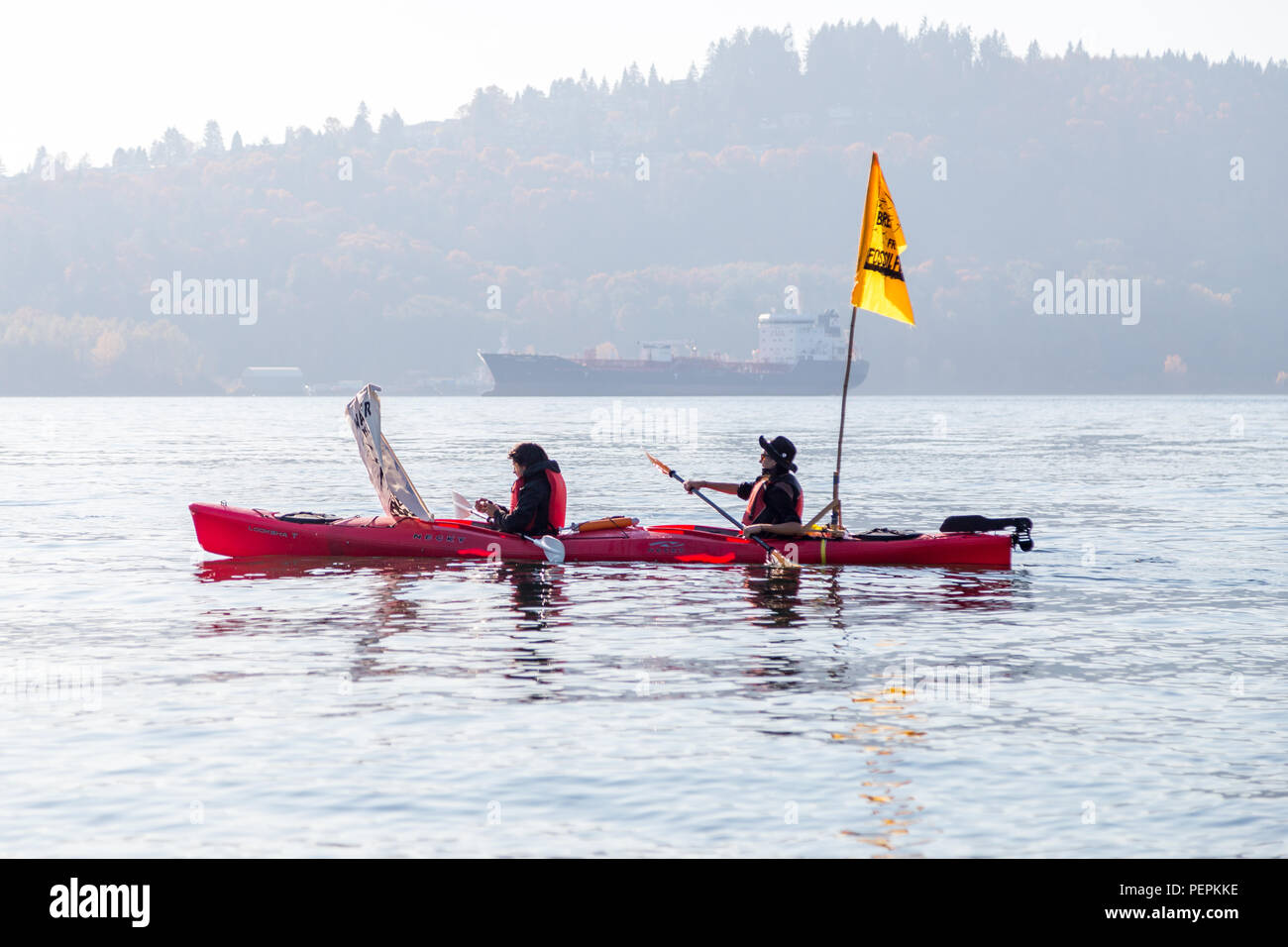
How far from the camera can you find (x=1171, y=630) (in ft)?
49.9

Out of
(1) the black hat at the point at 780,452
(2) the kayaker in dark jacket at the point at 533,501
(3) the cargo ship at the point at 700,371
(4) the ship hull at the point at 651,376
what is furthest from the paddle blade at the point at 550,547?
(4) the ship hull at the point at 651,376

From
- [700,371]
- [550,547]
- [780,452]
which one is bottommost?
[550,547]

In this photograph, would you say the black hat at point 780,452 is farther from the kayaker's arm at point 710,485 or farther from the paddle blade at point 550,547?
the paddle blade at point 550,547

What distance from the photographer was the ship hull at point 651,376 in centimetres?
17412

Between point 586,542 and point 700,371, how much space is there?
158184 millimetres

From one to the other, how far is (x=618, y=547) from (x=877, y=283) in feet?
15.9

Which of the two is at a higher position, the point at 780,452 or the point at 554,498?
the point at 780,452

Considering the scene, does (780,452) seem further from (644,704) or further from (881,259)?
(644,704)

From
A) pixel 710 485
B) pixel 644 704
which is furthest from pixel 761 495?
pixel 644 704

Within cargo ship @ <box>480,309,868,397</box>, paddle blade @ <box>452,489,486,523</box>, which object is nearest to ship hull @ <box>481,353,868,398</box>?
cargo ship @ <box>480,309,868,397</box>

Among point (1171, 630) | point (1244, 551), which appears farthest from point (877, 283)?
point (1244, 551)

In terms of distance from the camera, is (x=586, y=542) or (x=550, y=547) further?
(x=586, y=542)

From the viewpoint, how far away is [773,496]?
742 inches
